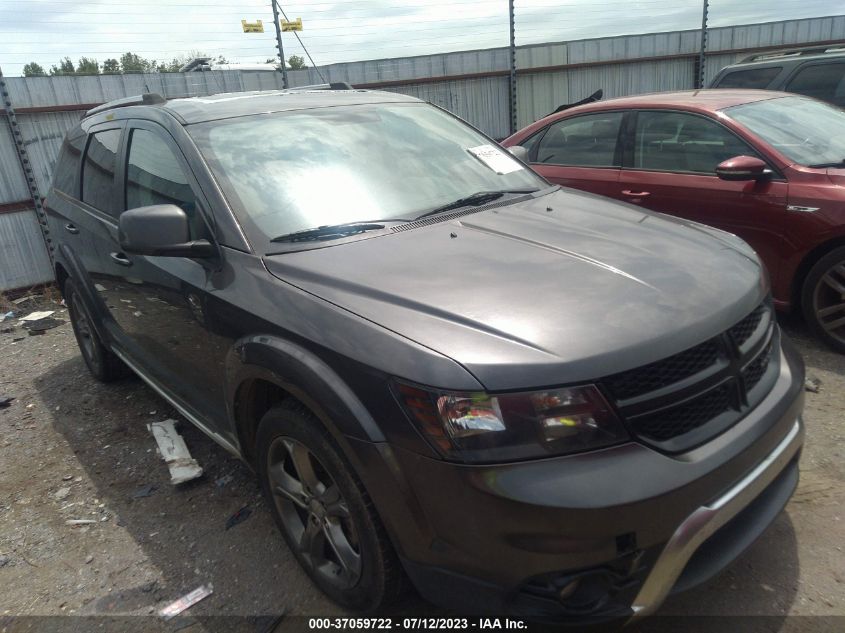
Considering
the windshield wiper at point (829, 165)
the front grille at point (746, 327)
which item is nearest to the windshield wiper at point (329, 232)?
the front grille at point (746, 327)

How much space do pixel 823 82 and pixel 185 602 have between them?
707 cm

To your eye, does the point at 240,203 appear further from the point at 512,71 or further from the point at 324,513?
the point at 512,71

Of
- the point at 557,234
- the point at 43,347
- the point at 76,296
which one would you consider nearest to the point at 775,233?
the point at 557,234

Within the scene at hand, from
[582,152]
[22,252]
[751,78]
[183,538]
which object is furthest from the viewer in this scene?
[22,252]

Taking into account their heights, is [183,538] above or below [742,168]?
below

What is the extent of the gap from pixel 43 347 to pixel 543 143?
486 cm

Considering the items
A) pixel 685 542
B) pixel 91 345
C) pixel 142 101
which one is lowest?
pixel 91 345

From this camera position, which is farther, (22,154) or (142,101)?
(22,154)

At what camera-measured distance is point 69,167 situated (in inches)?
167

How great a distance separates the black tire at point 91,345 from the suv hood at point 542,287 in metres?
2.66

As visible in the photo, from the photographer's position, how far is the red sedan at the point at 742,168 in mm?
3920

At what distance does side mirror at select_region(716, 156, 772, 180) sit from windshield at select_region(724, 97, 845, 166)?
0.29 m

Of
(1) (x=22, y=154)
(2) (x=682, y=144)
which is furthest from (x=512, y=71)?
(1) (x=22, y=154)

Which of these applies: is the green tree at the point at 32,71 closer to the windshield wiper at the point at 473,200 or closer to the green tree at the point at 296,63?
the green tree at the point at 296,63
